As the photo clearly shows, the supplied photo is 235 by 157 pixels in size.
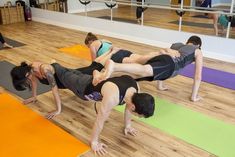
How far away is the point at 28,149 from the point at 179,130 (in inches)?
56.5

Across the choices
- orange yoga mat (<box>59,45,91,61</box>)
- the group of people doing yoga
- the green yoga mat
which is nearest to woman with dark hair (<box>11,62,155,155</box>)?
the group of people doing yoga

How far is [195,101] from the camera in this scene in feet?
10.2

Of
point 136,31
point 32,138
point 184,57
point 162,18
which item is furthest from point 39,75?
point 162,18

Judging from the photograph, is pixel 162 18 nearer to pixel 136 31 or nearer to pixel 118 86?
pixel 136 31

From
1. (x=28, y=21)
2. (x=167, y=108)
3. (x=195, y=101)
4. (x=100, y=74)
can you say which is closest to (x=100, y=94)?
(x=100, y=74)

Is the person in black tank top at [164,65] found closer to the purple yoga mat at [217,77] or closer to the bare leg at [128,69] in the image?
the bare leg at [128,69]

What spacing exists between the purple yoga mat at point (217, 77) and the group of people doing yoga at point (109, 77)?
671 millimetres

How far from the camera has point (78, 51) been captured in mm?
5109

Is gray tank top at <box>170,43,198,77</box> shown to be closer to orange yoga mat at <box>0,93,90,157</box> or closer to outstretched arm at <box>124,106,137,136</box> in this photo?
outstretched arm at <box>124,106,137,136</box>

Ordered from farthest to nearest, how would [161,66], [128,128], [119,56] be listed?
[119,56] < [161,66] < [128,128]

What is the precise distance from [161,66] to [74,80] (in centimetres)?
91

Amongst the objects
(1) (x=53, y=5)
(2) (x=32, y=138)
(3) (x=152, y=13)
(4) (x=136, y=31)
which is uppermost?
(1) (x=53, y=5)

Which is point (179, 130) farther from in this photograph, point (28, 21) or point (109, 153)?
point (28, 21)

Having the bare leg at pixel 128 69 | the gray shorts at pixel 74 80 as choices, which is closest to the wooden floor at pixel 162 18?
the bare leg at pixel 128 69
